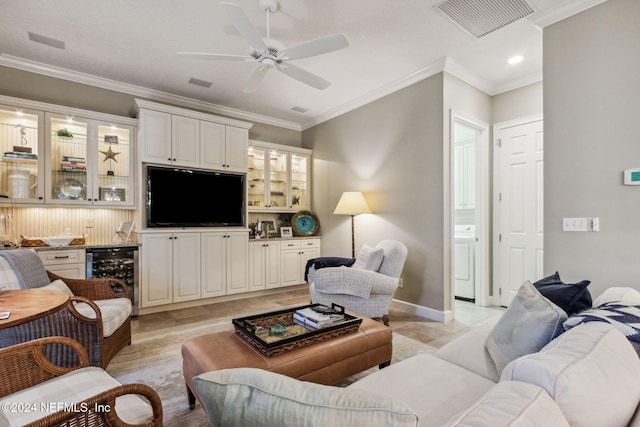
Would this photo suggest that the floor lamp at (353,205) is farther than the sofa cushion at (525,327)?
Yes

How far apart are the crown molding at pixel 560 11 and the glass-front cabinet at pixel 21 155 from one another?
496 cm

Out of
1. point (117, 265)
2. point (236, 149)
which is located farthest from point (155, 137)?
point (117, 265)

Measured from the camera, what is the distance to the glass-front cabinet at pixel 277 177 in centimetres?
497

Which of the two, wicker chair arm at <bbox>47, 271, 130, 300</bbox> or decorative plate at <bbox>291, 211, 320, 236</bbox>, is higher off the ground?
decorative plate at <bbox>291, 211, 320, 236</bbox>

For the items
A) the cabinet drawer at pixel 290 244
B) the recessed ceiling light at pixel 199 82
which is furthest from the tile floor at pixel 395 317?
the recessed ceiling light at pixel 199 82

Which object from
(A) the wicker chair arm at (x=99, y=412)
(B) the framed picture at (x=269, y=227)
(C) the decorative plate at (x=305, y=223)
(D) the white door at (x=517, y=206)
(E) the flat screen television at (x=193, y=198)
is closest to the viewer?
(A) the wicker chair arm at (x=99, y=412)

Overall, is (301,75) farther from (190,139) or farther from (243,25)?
(190,139)

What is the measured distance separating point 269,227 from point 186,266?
63.1 inches

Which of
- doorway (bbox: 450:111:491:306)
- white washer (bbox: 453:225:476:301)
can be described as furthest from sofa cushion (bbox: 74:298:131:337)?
white washer (bbox: 453:225:476:301)

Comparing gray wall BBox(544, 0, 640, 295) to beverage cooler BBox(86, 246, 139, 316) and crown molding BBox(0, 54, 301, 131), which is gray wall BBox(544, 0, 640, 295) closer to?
crown molding BBox(0, 54, 301, 131)

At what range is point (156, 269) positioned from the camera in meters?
3.72

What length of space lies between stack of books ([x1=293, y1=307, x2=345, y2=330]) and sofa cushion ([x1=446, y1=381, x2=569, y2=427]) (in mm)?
1288

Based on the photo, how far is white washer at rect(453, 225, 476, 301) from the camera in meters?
4.20

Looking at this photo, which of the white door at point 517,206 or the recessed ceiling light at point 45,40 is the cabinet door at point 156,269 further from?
the white door at point 517,206
